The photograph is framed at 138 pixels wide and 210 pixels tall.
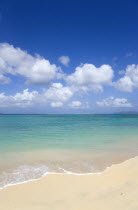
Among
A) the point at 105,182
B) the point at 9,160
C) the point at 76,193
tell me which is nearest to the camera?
the point at 76,193

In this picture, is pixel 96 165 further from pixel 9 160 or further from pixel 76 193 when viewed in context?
pixel 9 160

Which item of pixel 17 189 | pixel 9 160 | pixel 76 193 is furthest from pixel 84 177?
pixel 9 160

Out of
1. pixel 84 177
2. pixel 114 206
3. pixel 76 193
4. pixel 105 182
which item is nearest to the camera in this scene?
pixel 114 206

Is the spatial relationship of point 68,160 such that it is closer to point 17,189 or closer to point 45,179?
point 45,179

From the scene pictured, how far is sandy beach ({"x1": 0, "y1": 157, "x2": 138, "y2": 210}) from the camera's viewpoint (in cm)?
422

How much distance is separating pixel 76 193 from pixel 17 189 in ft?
6.43

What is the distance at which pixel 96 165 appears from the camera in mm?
7672

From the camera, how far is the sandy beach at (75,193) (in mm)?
4219

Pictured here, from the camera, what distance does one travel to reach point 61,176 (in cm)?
628

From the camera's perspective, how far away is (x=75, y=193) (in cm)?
489

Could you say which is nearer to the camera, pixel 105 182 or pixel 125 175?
pixel 105 182

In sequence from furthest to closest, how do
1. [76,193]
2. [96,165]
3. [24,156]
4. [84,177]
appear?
[24,156] < [96,165] < [84,177] < [76,193]

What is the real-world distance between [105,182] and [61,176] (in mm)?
1736

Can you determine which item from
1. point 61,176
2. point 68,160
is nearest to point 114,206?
point 61,176
